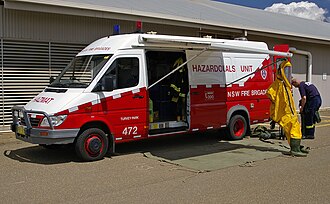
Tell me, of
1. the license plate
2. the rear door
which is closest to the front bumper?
the license plate

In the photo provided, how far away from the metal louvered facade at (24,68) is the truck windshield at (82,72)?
311 cm

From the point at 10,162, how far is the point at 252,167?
15.6 feet

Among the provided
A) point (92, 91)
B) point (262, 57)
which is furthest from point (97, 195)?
point (262, 57)

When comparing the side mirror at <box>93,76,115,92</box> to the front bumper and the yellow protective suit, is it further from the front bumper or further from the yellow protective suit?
the yellow protective suit

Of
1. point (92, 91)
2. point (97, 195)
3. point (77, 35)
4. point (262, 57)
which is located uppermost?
point (77, 35)

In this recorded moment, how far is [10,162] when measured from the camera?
8094 millimetres

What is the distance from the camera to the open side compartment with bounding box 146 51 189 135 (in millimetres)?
9547

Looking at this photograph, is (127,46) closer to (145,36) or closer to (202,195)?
(145,36)

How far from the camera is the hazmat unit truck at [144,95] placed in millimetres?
7777

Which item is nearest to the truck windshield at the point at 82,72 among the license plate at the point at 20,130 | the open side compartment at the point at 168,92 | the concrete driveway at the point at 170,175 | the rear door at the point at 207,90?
the license plate at the point at 20,130

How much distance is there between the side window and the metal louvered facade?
4.36m

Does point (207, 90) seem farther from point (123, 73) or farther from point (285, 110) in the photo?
point (123, 73)

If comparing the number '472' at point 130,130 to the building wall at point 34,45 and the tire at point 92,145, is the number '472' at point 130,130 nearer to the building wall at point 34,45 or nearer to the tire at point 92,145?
the tire at point 92,145

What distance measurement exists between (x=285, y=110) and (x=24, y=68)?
7273 mm
